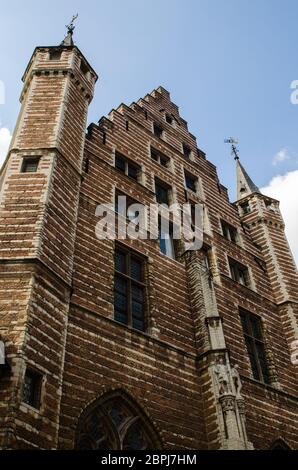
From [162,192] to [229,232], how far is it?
336 cm

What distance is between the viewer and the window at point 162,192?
1551 centimetres

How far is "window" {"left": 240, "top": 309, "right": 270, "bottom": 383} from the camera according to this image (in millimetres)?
12938

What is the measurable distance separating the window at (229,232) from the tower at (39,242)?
6818 mm

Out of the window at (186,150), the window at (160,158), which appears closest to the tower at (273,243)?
the window at (186,150)

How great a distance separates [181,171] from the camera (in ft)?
57.9

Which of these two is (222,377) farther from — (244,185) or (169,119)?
(169,119)

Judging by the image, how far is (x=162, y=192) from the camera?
1592 centimetres

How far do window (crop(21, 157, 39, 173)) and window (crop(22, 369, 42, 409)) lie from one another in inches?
200

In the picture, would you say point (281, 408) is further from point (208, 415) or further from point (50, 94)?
point (50, 94)

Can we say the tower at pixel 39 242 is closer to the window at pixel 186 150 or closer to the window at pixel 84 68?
the window at pixel 84 68

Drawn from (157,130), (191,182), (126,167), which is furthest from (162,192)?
(157,130)

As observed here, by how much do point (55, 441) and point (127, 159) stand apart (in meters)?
10.1

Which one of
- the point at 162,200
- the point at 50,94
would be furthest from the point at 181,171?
the point at 50,94
